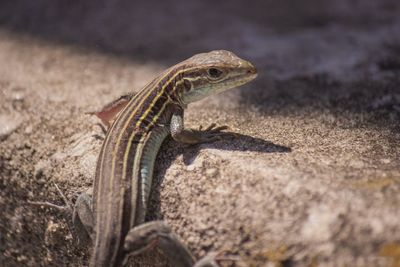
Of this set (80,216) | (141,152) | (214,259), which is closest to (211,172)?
(141,152)

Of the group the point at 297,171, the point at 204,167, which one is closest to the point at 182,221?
the point at 204,167

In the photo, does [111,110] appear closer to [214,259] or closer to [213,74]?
[213,74]

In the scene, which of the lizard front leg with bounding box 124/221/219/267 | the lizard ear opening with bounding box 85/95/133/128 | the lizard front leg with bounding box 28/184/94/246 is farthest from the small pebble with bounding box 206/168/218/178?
the lizard ear opening with bounding box 85/95/133/128

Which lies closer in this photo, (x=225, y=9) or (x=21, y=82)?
(x=21, y=82)

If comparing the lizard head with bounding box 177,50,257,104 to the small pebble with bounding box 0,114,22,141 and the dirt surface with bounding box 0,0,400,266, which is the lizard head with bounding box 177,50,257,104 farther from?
the small pebble with bounding box 0,114,22,141

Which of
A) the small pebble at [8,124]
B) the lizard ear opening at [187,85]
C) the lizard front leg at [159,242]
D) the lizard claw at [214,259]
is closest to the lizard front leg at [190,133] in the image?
the lizard ear opening at [187,85]

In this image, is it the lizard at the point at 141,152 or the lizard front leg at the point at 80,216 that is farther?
the lizard front leg at the point at 80,216

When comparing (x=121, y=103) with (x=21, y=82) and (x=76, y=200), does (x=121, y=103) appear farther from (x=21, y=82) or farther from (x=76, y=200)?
(x=21, y=82)

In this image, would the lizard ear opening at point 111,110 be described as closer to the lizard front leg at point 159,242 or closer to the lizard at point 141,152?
the lizard at point 141,152
